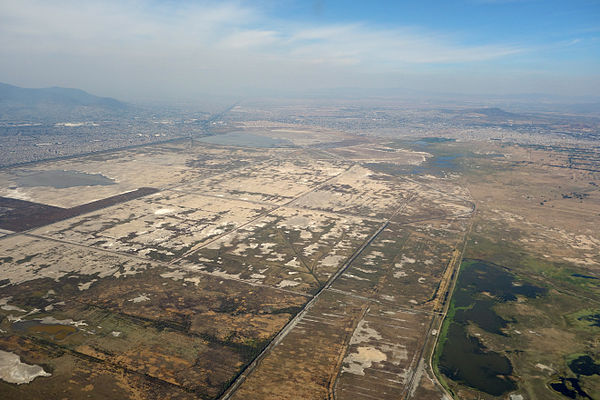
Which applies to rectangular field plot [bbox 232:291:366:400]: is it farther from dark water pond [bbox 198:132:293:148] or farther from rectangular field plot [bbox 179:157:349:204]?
dark water pond [bbox 198:132:293:148]

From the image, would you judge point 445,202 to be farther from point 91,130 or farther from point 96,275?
point 91,130

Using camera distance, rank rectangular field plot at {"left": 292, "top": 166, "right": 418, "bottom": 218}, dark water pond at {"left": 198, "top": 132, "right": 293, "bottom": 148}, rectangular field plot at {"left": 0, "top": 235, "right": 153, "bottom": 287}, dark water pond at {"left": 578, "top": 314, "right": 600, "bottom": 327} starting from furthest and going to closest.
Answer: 1. dark water pond at {"left": 198, "top": 132, "right": 293, "bottom": 148}
2. rectangular field plot at {"left": 292, "top": 166, "right": 418, "bottom": 218}
3. rectangular field plot at {"left": 0, "top": 235, "right": 153, "bottom": 287}
4. dark water pond at {"left": 578, "top": 314, "right": 600, "bottom": 327}

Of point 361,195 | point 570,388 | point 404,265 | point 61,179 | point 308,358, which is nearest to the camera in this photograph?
point 570,388

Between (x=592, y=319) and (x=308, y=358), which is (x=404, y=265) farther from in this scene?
(x=308, y=358)

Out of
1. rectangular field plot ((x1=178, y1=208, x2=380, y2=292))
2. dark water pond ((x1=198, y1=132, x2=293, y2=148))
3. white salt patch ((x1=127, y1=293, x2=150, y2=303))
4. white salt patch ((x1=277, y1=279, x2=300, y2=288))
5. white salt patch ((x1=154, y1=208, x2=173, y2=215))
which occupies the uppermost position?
dark water pond ((x1=198, y1=132, x2=293, y2=148))

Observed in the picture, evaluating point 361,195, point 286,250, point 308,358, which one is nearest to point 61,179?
point 286,250

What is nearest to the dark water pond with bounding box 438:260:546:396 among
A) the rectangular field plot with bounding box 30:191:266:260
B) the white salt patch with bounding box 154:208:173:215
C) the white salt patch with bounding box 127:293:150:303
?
the white salt patch with bounding box 127:293:150:303
